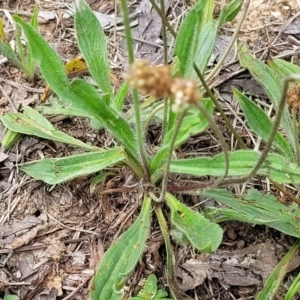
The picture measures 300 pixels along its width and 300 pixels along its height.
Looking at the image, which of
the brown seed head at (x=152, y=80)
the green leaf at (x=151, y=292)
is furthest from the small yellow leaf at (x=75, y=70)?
the brown seed head at (x=152, y=80)

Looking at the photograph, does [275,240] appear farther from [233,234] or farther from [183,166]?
[183,166]

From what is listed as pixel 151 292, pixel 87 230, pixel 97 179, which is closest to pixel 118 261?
pixel 151 292

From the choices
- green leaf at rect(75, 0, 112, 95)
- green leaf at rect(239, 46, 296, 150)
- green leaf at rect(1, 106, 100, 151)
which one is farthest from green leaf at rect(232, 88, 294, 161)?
green leaf at rect(1, 106, 100, 151)

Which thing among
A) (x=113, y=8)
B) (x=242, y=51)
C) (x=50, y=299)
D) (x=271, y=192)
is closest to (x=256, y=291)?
(x=271, y=192)

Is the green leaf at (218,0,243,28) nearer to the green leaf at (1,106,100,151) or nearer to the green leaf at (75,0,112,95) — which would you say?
the green leaf at (75,0,112,95)

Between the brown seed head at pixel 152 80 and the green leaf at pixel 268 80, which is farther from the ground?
the brown seed head at pixel 152 80

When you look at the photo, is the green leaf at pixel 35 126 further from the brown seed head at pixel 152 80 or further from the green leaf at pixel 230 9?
the brown seed head at pixel 152 80
